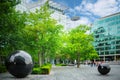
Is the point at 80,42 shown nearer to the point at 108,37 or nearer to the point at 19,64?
the point at 19,64

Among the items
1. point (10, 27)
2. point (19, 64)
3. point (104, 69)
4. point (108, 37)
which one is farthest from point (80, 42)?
point (108, 37)

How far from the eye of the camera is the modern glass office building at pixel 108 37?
114875mm

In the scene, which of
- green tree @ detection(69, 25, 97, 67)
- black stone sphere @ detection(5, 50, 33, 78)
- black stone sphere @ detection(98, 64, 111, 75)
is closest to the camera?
black stone sphere @ detection(5, 50, 33, 78)

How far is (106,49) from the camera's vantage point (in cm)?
12081

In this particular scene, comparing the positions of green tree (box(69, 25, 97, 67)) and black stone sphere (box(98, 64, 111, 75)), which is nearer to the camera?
black stone sphere (box(98, 64, 111, 75))

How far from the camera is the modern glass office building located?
4523 inches

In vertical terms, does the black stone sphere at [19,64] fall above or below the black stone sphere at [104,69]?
above

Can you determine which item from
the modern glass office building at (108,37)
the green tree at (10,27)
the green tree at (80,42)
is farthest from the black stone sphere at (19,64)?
the modern glass office building at (108,37)

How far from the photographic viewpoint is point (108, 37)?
395 ft

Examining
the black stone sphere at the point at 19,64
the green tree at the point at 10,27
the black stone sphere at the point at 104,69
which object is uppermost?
the green tree at the point at 10,27

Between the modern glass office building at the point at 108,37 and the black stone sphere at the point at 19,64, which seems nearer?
the black stone sphere at the point at 19,64

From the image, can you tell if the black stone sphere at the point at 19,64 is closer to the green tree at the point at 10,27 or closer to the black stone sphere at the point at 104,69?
the green tree at the point at 10,27

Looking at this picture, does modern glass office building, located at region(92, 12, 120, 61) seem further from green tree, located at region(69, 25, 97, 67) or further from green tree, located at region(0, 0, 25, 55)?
green tree, located at region(0, 0, 25, 55)

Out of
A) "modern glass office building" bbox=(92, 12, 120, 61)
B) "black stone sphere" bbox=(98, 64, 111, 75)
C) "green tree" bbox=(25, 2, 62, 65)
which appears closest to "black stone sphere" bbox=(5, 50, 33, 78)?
"black stone sphere" bbox=(98, 64, 111, 75)
